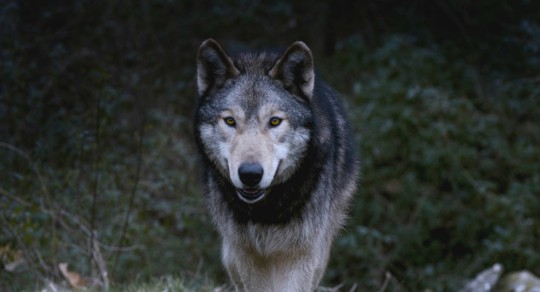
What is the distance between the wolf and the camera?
4.38 meters

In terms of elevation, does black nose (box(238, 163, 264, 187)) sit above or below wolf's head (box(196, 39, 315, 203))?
below

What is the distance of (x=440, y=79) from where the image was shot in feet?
36.8

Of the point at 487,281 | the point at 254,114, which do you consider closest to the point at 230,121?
the point at 254,114

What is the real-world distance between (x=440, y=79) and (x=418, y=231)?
105 inches

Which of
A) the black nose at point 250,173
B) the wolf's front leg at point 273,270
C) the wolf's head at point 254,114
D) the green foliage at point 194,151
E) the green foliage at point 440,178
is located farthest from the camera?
the green foliage at point 440,178

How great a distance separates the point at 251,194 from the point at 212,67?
949mm

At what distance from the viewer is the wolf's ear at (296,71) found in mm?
4570

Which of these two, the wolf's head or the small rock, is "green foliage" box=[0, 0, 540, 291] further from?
the wolf's head

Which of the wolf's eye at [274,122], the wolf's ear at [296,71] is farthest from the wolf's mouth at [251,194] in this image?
the wolf's ear at [296,71]

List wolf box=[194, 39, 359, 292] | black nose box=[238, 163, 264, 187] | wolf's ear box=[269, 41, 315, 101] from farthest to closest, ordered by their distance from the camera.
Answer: wolf's ear box=[269, 41, 315, 101]
wolf box=[194, 39, 359, 292]
black nose box=[238, 163, 264, 187]

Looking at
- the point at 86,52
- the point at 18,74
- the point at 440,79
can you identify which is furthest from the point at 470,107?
the point at 18,74

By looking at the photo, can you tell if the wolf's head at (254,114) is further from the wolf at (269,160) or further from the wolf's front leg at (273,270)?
the wolf's front leg at (273,270)

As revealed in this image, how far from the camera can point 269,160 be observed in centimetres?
423

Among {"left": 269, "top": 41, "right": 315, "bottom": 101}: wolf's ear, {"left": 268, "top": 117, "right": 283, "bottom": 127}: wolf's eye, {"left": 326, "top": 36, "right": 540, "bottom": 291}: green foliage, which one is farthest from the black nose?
{"left": 326, "top": 36, "right": 540, "bottom": 291}: green foliage
